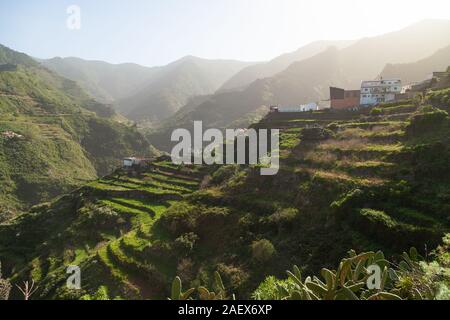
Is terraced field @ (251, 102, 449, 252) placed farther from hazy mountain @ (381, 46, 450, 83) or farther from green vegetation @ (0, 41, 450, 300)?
hazy mountain @ (381, 46, 450, 83)

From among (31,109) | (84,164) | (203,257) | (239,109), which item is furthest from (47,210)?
(239,109)

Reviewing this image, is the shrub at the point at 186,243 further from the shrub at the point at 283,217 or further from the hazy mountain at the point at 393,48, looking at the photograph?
the hazy mountain at the point at 393,48

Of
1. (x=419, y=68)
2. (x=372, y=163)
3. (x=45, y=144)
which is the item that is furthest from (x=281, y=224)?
(x=45, y=144)

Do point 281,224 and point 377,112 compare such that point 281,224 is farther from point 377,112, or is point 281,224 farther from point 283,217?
point 377,112

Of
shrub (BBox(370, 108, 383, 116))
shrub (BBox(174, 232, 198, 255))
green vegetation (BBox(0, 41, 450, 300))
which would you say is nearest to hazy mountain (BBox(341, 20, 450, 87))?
shrub (BBox(370, 108, 383, 116))

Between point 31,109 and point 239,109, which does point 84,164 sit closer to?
point 31,109

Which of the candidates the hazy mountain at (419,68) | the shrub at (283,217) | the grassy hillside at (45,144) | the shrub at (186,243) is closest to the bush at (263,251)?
the shrub at (283,217)
